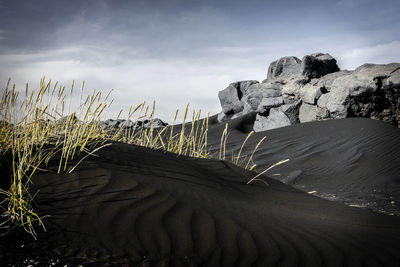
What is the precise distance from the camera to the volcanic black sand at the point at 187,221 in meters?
1.60

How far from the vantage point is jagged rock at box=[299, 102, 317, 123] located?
10297mm

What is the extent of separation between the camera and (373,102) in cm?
916

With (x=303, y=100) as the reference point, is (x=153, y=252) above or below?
below

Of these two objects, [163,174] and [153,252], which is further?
[163,174]

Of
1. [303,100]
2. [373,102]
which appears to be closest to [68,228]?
[373,102]

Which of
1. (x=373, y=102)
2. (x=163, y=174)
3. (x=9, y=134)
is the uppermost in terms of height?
(x=373, y=102)

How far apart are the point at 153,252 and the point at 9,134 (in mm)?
1790

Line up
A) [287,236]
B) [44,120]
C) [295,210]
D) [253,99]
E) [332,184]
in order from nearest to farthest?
[287,236], [295,210], [44,120], [332,184], [253,99]

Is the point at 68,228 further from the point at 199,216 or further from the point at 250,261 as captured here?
the point at 250,261

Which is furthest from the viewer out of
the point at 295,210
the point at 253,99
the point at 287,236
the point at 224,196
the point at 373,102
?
the point at 253,99

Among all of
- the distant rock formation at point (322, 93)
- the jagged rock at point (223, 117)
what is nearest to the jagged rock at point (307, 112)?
the distant rock formation at point (322, 93)

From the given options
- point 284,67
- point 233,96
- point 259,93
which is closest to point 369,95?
point 259,93

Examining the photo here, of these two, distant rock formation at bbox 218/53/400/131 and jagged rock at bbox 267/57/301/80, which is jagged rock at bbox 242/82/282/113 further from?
jagged rock at bbox 267/57/301/80

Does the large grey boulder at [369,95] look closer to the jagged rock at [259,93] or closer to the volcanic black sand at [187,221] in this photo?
the jagged rock at [259,93]
